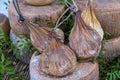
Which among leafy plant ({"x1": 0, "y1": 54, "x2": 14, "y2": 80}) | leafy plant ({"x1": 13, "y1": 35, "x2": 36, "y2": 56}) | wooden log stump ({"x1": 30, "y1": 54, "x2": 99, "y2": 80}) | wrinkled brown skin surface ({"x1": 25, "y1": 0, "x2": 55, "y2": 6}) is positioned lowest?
leafy plant ({"x1": 0, "y1": 54, "x2": 14, "y2": 80})

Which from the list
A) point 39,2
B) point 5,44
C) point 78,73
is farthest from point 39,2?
point 78,73

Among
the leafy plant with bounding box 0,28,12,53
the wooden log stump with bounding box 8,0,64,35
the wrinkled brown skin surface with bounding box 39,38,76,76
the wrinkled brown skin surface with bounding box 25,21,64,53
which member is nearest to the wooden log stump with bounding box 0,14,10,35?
the leafy plant with bounding box 0,28,12,53

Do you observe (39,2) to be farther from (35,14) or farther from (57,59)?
(57,59)

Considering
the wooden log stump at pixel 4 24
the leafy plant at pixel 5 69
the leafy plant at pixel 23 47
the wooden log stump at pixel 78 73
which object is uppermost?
the wooden log stump at pixel 4 24

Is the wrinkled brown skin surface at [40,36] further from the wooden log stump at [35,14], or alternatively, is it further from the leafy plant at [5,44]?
the leafy plant at [5,44]

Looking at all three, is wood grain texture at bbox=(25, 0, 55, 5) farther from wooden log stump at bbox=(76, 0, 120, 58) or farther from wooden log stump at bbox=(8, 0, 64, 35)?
wooden log stump at bbox=(76, 0, 120, 58)

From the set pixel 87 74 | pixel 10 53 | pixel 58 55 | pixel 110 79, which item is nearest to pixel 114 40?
pixel 110 79

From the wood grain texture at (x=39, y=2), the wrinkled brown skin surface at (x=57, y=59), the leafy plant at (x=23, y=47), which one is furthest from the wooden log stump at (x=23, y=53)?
the wrinkled brown skin surface at (x=57, y=59)
